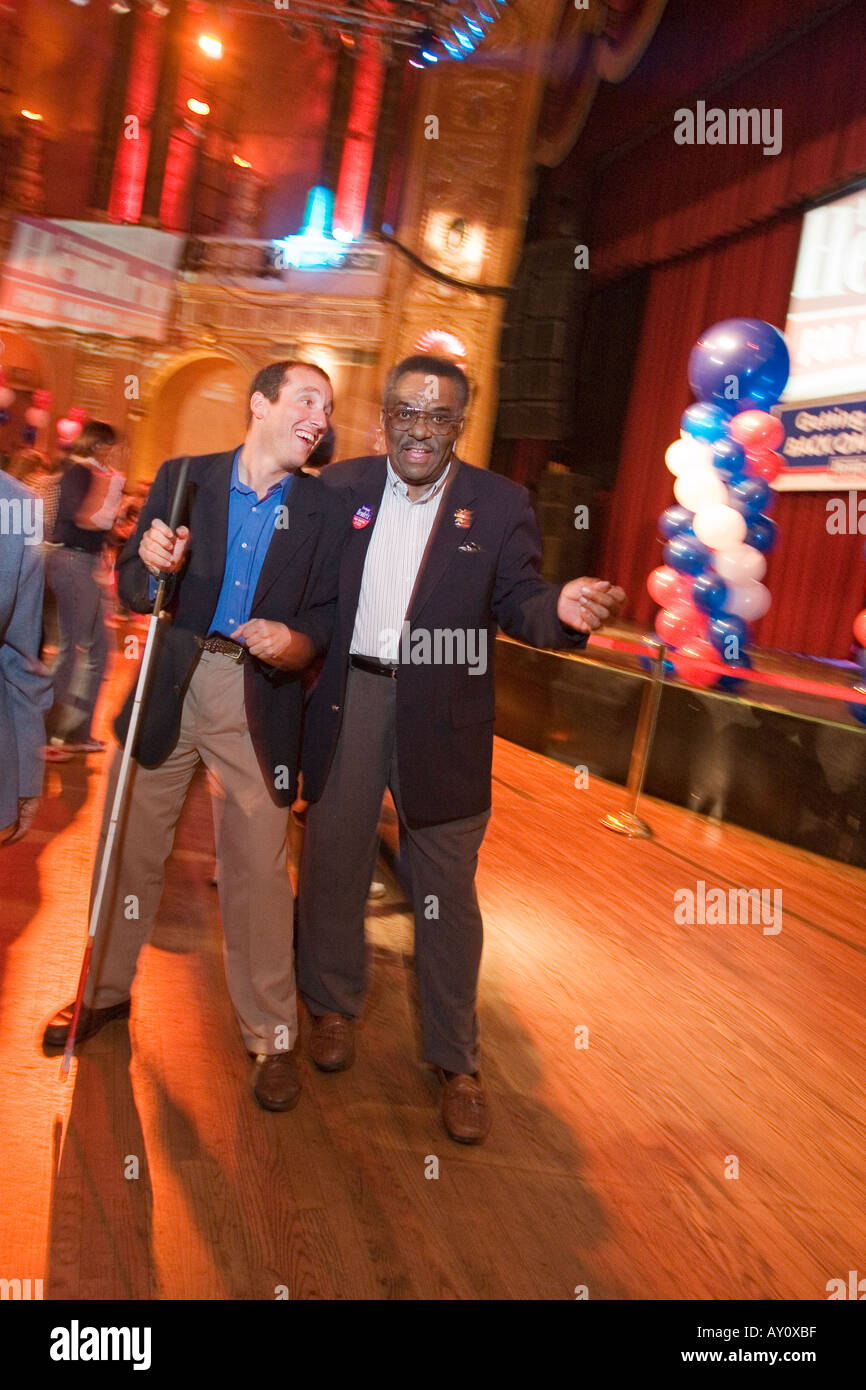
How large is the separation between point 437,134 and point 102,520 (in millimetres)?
8861

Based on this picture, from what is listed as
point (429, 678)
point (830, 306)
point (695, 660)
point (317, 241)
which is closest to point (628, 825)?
point (695, 660)

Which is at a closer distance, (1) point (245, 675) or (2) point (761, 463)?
(1) point (245, 675)

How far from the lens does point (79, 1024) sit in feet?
7.34

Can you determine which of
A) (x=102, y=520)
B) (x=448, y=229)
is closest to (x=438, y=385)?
(x=102, y=520)

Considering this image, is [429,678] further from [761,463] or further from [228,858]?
[761,463]

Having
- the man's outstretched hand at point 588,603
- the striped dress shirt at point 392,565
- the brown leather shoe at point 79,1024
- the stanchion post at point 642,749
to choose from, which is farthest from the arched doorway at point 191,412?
the man's outstretched hand at point 588,603

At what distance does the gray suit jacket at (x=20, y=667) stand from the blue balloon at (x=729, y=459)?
451cm

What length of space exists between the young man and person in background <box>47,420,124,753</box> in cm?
239

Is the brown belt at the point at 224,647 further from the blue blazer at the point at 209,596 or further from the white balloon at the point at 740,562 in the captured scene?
the white balloon at the point at 740,562

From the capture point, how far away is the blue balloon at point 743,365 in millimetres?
5492

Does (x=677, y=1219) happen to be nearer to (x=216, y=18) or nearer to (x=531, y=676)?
(x=531, y=676)

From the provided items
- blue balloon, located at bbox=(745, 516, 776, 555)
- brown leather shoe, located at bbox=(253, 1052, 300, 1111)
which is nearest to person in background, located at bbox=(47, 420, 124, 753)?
brown leather shoe, located at bbox=(253, 1052, 300, 1111)

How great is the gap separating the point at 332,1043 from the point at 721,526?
406 centimetres

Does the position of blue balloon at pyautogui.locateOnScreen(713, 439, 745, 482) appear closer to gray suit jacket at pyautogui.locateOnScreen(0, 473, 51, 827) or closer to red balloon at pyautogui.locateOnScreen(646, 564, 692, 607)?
red balloon at pyautogui.locateOnScreen(646, 564, 692, 607)
